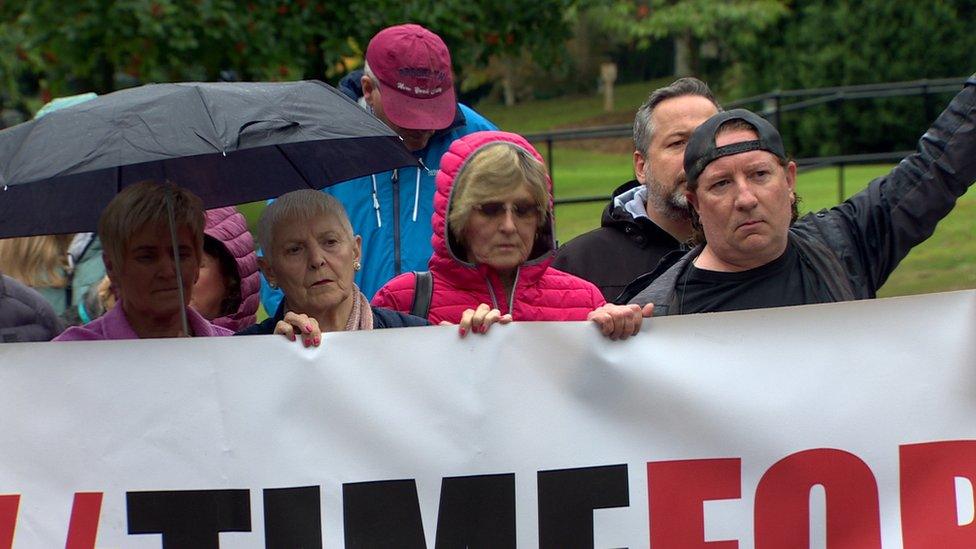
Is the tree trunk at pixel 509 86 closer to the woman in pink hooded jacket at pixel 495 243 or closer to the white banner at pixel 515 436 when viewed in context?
the woman in pink hooded jacket at pixel 495 243

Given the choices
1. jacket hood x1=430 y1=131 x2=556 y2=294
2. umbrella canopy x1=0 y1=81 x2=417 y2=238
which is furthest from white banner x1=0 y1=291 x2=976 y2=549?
umbrella canopy x1=0 y1=81 x2=417 y2=238

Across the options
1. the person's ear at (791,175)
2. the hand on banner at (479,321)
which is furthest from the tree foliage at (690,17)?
the hand on banner at (479,321)

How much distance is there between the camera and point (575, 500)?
352 centimetres

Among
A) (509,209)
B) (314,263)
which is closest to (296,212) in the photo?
(314,263)

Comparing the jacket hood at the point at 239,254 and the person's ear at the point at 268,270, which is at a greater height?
the jacket hood at the point at 239,254

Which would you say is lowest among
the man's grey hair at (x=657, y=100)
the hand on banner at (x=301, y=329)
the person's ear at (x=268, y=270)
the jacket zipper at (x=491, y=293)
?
the hand on banner at (x=301, y=329)

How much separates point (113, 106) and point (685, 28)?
31433mm

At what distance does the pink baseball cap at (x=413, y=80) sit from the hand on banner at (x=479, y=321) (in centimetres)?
144

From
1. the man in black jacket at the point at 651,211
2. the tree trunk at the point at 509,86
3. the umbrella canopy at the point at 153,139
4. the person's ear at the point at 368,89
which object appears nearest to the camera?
the umbrella canopy at the point at 153,139

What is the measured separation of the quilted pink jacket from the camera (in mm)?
3939

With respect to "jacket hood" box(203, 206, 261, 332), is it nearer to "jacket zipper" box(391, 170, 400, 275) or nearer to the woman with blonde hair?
"jacket zipper" box(391, 170, 400, 275)

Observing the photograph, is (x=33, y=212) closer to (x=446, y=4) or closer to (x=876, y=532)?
(x=876, y=532)

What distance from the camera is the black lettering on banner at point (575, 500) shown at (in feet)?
11.5

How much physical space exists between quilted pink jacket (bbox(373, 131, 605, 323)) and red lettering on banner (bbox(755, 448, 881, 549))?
0.74m
